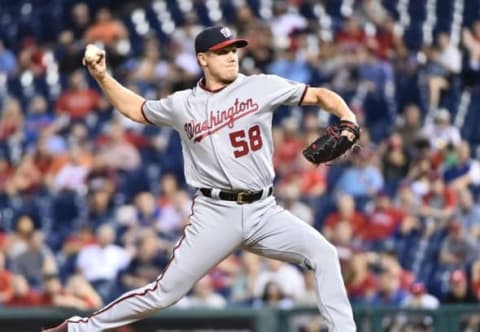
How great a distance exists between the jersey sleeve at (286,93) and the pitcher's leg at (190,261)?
587mm

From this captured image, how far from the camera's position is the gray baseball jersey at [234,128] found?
6816 millimetres

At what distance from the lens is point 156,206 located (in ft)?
43.8

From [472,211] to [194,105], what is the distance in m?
6.50

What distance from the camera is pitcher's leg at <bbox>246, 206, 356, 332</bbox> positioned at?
6859 millimetres

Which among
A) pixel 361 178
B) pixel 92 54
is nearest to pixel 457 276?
pixel 361 178

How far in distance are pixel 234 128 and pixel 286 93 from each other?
0.95 feet

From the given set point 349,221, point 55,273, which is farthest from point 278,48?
point 55,273

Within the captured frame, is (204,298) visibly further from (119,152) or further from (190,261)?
(190,261)

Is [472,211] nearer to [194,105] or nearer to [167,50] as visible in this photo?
[167,50]

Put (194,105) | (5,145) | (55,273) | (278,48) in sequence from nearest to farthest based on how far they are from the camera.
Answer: (194,105) → (55,273) → (5,145) → (278,48)

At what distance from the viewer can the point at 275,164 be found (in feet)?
45.5

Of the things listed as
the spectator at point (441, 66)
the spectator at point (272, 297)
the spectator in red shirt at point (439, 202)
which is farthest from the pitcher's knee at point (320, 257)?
the spectator at point (441, 66)

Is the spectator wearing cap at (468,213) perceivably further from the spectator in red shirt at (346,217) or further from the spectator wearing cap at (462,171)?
the spectator in red shirt at (346,217)

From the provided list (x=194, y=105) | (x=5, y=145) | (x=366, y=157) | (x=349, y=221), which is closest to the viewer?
(x=194, y=105)
